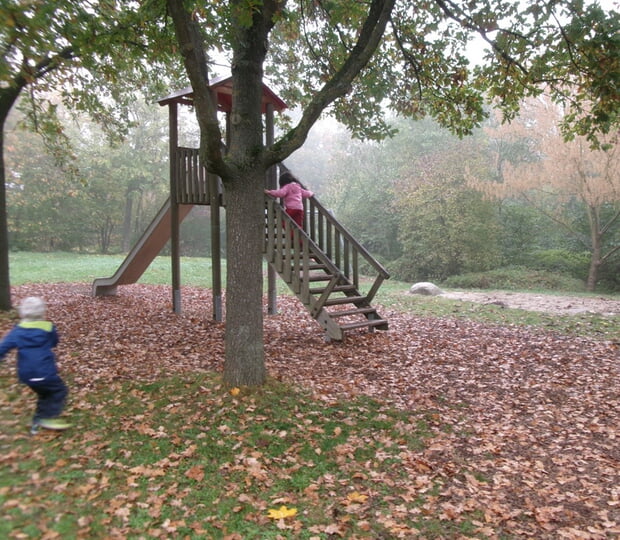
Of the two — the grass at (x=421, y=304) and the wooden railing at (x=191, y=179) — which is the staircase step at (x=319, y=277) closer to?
A: the wooden railing at (x=191, y=179)

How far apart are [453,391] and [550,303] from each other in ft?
31.9

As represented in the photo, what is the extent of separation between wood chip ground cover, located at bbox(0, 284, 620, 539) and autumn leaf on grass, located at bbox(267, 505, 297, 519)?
6 cm

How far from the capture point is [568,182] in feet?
62.5

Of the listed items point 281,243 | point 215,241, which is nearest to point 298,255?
point 281,243

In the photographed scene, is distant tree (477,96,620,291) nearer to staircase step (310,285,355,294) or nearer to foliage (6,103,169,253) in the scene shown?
staircase step (310,285,355,294)

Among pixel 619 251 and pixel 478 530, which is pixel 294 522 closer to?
pixel 478 530

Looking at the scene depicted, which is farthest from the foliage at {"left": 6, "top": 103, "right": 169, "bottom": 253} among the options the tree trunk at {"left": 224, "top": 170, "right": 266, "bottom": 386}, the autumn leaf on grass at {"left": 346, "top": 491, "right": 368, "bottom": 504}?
the autumn leaf on grass at {"left": 346, "top": 491, "right": 368, "bottom": 504}

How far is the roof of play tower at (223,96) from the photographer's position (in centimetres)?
914

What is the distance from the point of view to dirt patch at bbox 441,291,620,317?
42.0 ft

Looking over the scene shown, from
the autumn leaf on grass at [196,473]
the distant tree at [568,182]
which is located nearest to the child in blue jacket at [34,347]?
the autumn leaf on grass at [196,473]

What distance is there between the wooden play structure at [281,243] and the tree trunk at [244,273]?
2.40 meters

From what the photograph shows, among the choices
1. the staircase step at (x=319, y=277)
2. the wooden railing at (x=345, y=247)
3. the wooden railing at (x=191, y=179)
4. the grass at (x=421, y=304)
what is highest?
the wooden railing at (x=191, y=179)

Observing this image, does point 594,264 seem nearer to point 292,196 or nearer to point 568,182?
point 568,182

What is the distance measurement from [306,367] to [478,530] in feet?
12.0
